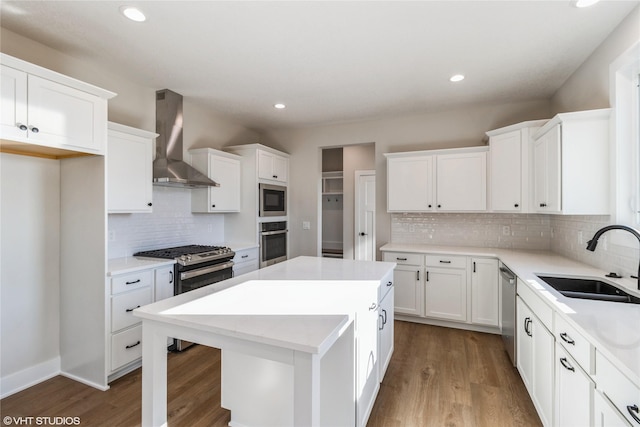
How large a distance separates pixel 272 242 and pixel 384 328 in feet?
7.91

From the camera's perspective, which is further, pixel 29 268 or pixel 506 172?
pixel 506 172

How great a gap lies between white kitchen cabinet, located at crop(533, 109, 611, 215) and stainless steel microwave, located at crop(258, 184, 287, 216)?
3164 mm

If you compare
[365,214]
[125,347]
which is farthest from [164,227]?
[365,214]

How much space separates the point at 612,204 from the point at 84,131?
3755 millimetres

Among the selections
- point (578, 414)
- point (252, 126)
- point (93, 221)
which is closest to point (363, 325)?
point (578, 414)

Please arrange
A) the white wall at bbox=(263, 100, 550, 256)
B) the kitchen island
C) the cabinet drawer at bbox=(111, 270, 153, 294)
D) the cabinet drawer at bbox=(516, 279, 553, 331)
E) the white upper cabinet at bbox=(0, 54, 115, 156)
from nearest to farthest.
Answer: the kitchen island < the cabinet drawer at bbox=(516, 279, 553, 331) < the white upper cabinet at bbox=(0, 54, 115, 156) < the cabinet drawer at bbox=(111, 270, 153, 294) < the white wall at bbox=(263, 100, 550, 256)

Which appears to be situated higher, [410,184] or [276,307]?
[410,184]

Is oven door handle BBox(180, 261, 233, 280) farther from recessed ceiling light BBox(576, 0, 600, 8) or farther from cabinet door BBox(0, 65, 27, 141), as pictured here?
recessed ceiling light BBox(576, 0, 600, 8)

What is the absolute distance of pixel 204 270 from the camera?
301cm

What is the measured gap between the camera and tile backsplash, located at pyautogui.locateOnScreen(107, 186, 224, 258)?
2887 millimetres

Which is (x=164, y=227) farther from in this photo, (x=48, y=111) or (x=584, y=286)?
(x=584, y=286)

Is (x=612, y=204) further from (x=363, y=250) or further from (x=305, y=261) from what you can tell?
(x=363, y=250)

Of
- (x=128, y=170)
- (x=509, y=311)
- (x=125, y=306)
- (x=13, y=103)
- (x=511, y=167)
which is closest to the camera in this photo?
(x=13, y=103)

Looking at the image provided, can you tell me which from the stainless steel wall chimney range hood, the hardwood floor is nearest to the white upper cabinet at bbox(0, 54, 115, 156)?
the stainless steel wall chimney range hood
